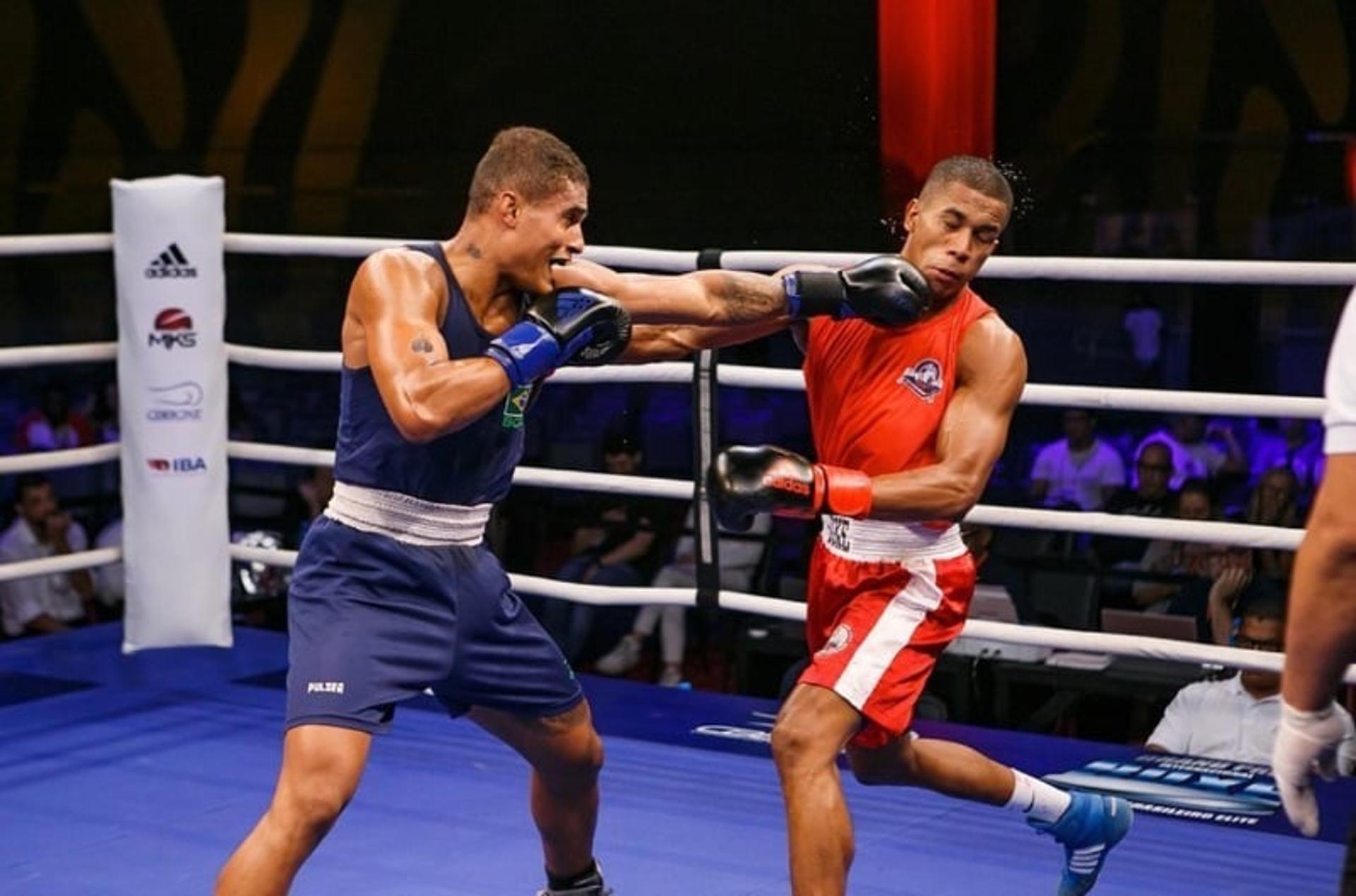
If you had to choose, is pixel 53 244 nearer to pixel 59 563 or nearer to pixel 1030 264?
pixel 59 563

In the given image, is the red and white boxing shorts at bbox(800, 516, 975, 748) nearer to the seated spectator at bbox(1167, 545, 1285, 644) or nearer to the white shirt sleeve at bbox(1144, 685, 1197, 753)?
the white shirt sleeve at bbox(1144, 685, 1197, 753)

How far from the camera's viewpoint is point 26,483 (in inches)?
279

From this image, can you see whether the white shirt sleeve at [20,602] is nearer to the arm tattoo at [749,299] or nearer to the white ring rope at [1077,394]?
the white ring rope at [1077,394]

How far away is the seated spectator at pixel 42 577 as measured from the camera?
269 inches

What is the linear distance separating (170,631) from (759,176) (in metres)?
4.59

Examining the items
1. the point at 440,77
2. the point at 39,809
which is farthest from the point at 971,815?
the point at 440,77

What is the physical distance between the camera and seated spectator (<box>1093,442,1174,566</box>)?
6.14 metres

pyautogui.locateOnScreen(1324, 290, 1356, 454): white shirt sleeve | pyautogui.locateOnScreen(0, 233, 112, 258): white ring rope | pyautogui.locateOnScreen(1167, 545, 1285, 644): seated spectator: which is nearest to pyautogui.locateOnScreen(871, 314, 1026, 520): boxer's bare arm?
pyautogui.locateOnScreen(1324, 290, 1356, 454): white shirt sleeve

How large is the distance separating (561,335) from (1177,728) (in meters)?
2.16

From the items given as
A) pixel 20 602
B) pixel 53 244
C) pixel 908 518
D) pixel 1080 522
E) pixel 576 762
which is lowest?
pixel 20 602

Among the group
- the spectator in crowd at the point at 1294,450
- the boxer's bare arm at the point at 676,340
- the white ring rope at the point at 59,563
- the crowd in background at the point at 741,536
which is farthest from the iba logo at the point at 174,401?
the spectator in crowd at the point at 1294,450

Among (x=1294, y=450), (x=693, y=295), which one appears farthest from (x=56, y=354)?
(x=1294, y=450)

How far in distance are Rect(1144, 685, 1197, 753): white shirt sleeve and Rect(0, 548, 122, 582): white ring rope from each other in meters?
2.53

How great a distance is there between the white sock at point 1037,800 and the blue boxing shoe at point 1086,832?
0.4 inches
